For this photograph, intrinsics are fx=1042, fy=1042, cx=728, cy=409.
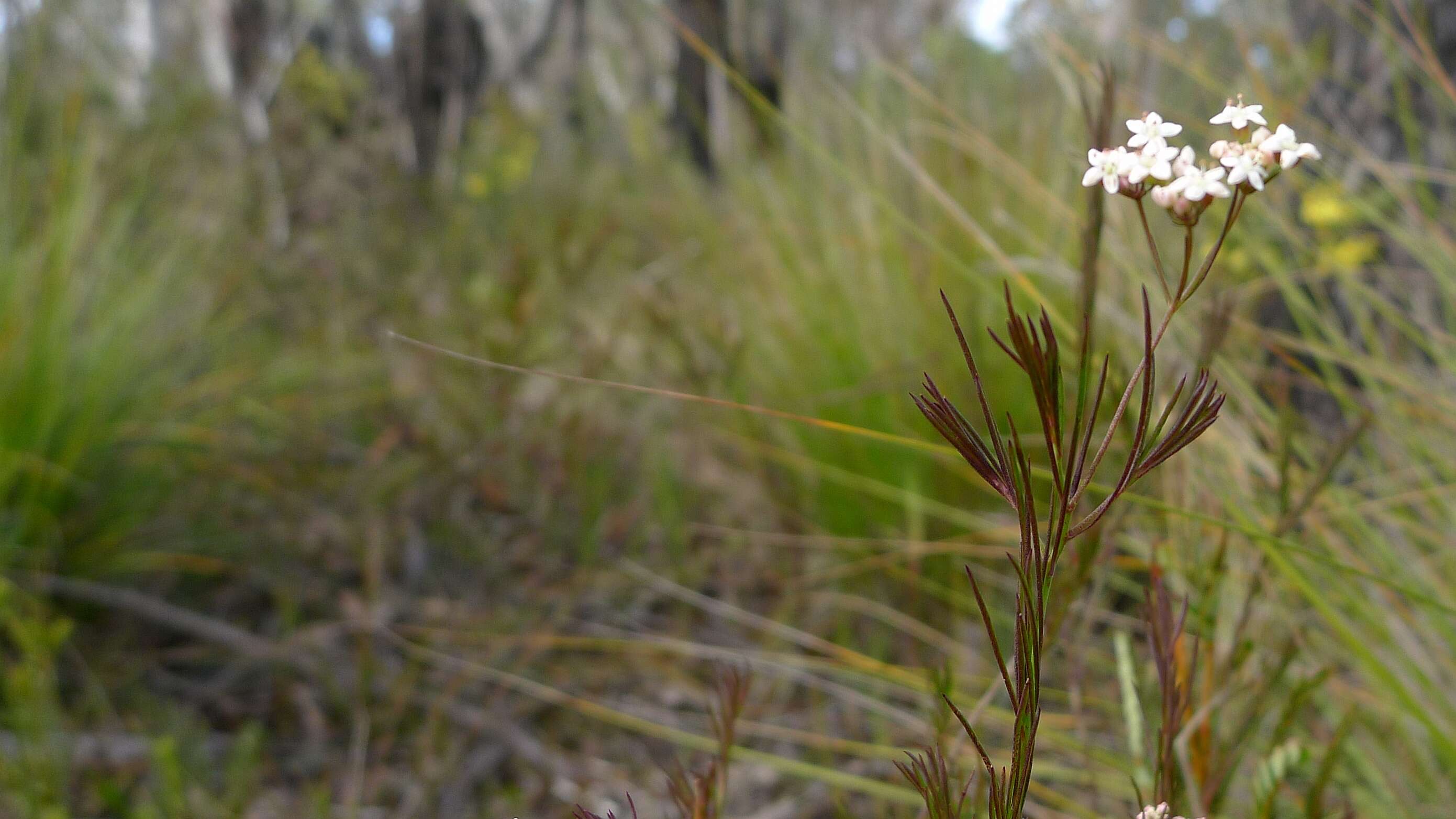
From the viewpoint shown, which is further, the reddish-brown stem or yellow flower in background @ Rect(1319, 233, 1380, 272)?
yellow flower in background @ Rect(1319, 233, 1380, 272)

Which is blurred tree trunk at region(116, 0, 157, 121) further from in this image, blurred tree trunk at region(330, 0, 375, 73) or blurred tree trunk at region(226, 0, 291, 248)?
blurred tree trunk at region(226, 0, 291, 248)

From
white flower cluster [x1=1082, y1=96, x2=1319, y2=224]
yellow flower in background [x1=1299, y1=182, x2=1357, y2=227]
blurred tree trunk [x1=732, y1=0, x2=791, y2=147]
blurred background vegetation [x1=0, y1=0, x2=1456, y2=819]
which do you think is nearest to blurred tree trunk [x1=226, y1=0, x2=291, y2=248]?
blurred background vegetation [x1=0, y1=0, x2=1456, y2=819]

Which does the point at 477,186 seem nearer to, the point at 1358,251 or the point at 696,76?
the point at 696,76

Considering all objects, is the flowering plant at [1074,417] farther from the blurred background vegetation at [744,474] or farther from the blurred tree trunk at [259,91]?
the blurred tree trunk at [259,91]

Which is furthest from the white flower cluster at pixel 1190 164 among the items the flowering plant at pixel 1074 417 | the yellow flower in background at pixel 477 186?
the yellow flower in background at pixel 477 186

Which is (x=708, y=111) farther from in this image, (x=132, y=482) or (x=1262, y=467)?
(x=1262, y=467)

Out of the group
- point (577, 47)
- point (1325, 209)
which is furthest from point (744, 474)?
point (577, 47)
